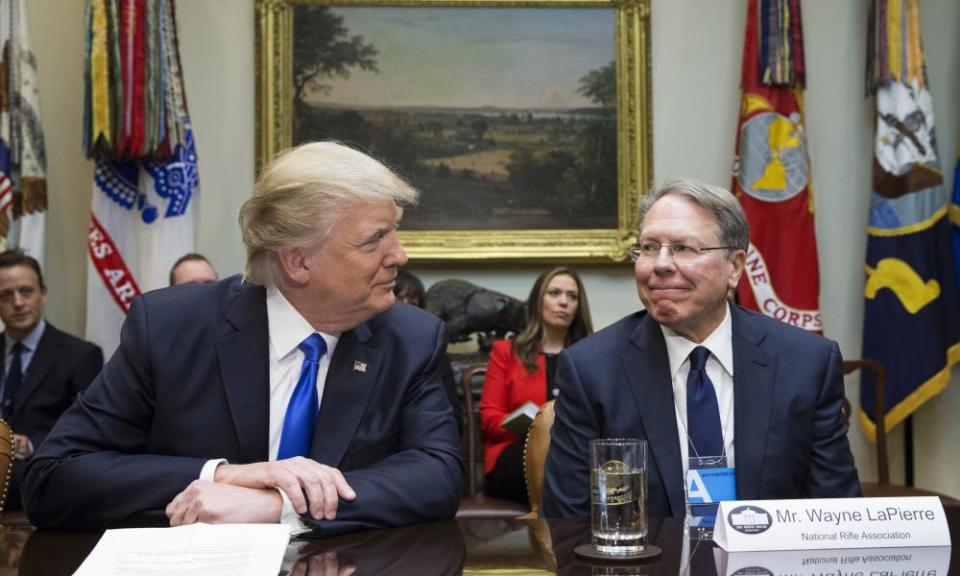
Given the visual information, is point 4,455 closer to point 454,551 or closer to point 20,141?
point 454,551

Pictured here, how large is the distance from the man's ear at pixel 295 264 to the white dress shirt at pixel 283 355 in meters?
0.06

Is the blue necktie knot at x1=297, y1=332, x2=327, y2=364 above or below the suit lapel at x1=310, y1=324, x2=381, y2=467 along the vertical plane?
above

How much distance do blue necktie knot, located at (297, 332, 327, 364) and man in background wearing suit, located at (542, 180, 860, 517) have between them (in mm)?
553

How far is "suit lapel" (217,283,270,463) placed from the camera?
2195 millimetres

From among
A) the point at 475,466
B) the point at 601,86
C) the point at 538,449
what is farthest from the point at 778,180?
the point at 538,449

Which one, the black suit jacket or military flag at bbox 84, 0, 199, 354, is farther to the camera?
military flag at bbox 84, 0, 199, 354

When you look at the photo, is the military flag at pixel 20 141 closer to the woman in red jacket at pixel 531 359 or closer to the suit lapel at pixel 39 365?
the suit lapel at pixel 39 365

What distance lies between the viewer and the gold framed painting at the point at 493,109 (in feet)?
20.6

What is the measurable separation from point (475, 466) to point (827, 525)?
3766 mm

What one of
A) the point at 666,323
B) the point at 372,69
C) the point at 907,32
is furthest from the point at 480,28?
the point at 666,323

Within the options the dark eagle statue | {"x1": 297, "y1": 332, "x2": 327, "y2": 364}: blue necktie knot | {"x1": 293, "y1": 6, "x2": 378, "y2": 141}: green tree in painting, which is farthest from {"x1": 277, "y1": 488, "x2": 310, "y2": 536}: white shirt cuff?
{"x1": 293, "y1": 6, "x2": 378, "y2": 141}: green tree in painting

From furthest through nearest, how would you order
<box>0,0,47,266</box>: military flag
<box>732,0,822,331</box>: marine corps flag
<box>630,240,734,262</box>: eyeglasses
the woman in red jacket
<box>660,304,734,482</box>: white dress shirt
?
<box>732,0,822,331</box>: marine corps flag → <box>0,0,47,266</box>: military flag → the woman in red jacket → <box>630,240,734,262</box>: eyeglasses → <box>660,304,734,482</box>: white dress shirt

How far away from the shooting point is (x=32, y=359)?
518cm

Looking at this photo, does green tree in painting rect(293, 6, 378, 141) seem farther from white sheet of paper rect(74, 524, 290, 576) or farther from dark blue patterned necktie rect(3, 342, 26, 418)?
white sheet of paper rect(74, 524, 290, 576)
